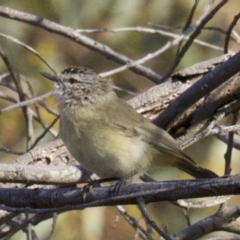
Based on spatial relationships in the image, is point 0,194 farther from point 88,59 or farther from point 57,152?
point 88,59

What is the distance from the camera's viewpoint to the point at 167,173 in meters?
7.67

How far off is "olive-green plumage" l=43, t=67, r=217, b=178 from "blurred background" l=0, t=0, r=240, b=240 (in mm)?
3271

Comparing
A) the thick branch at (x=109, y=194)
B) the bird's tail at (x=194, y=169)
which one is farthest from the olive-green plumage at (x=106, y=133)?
the thick branch at (x=109, y=194)

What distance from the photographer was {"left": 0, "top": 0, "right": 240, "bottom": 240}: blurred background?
815cm

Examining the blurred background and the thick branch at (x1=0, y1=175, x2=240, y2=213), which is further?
the blurred background

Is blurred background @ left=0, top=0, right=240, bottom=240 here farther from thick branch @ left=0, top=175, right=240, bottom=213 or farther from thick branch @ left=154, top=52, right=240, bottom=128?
thick branch @ left=0, top=175, right=240, bottom=213

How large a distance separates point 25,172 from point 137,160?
83cm

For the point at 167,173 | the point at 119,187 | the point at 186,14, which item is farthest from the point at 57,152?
the point at 186,14

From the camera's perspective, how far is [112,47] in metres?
8.80

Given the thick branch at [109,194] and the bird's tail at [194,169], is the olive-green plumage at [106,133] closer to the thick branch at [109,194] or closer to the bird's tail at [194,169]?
the bird's tail at [194,169]

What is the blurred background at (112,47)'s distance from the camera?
26.7 ft

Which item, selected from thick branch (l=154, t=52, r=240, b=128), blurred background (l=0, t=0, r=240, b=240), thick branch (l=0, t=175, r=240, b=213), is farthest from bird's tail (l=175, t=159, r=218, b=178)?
blurred background (l=0, t=0, r=240, b=240)

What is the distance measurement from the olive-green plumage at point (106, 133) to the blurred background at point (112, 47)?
327cm

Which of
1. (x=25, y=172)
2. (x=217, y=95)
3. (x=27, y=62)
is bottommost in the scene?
(x=25, y=172)
